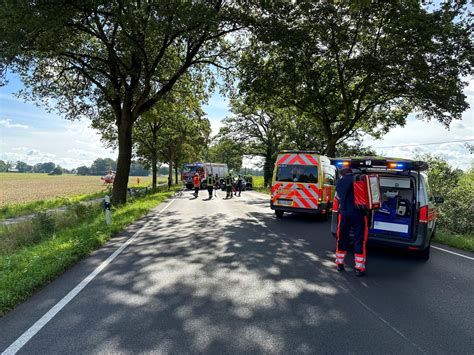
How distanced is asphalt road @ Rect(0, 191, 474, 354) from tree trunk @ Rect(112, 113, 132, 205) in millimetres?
9427

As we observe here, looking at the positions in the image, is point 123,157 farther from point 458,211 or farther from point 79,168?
point 79,168

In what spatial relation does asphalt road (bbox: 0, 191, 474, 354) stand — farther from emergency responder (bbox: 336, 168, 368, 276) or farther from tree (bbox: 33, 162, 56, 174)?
tree (bbox: 33, 162, 56, 174)

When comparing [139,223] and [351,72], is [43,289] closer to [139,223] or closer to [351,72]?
[139,223]

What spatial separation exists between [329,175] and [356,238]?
778 centimetres

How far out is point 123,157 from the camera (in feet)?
53.6

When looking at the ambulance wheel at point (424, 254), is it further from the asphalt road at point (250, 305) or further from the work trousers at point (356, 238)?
the work trousers at point (356, 238)

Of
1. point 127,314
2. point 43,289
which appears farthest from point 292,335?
point 43,289

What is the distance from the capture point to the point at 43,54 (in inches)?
540

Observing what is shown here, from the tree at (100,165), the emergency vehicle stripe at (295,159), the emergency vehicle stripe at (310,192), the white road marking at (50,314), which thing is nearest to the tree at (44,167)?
the tree at (100,165)

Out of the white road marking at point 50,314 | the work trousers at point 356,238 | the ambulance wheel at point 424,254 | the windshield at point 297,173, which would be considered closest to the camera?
the white road marking at point 50,314

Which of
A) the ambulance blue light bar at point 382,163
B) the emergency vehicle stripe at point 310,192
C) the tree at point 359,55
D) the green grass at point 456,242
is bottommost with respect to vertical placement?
the green grass at point 456,242

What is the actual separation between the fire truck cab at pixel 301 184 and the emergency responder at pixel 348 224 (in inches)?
246

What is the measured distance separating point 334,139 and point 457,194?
1102cm

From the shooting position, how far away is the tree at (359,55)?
1594 cm
